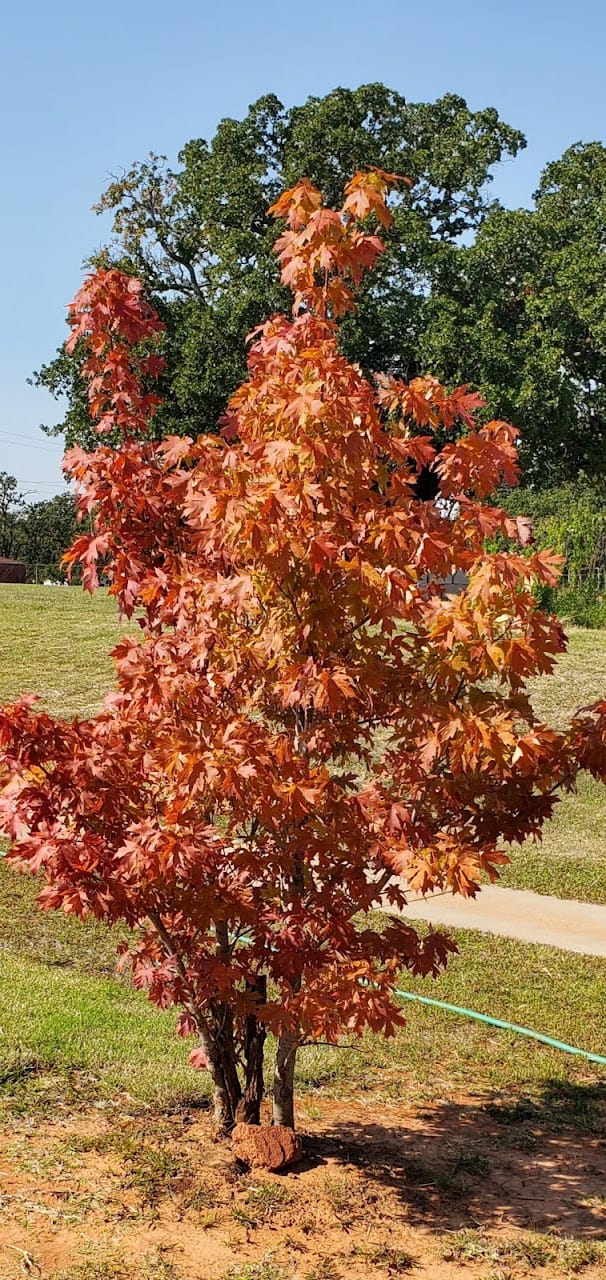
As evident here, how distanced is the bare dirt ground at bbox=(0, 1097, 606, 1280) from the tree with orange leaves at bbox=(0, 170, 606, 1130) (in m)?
0.51

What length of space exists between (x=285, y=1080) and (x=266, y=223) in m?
24.9

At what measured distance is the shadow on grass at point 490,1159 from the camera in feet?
12.8

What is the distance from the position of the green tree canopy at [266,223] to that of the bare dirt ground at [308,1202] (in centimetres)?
2129

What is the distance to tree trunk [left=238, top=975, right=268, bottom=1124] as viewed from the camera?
4070mm

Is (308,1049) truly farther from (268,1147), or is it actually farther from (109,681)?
(109,681)

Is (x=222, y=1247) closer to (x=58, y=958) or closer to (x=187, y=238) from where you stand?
(x=58, y=958)

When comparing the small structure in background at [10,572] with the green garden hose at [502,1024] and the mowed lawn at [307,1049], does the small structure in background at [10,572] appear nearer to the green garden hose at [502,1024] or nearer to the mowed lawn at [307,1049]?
the mowed lawn at [307,1049]

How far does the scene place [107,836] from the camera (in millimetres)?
3648

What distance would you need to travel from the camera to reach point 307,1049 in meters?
5.44

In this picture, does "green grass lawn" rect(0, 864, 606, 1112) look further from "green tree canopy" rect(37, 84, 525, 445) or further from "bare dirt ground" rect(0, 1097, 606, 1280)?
"green tree canopy" rect(37, 84, 525, 445)

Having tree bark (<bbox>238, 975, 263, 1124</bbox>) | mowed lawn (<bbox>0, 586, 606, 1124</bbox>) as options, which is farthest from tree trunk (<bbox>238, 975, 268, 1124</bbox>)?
mowed lawn (<bbox>0, 586, 606, 1124</bbox>)

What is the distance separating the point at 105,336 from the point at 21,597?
62.0ft

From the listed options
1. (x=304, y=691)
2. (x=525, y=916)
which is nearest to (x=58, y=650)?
(x=525, y=916)

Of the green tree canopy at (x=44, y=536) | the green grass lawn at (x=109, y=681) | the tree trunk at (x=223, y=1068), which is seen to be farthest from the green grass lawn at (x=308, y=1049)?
the green tree canopy at (x=44, y=536)
